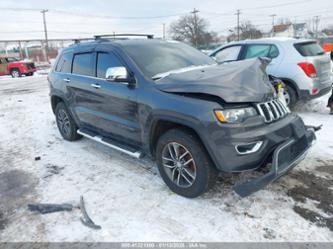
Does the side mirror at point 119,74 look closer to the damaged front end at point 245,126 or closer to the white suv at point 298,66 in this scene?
the damaged front end at point 245,126

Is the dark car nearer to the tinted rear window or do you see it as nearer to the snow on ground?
the snow on ground

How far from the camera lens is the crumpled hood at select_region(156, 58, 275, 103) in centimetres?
302

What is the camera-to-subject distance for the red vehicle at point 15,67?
76.7 ft

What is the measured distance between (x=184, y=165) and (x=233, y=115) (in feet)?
2.72

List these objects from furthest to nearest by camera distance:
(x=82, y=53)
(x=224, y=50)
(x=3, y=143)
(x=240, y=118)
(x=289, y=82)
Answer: (x=224, y=50)
(x=289, y=82)
(x=3, y=143)
(x=82, y=53)
(x=240, y=118)

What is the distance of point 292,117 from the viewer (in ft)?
11.4

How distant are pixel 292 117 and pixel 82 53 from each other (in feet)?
11.3

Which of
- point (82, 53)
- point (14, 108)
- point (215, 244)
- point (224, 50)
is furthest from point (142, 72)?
point (14, 108)

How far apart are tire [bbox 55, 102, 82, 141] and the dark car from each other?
106 centimetres

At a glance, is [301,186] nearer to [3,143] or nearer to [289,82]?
[289,82]

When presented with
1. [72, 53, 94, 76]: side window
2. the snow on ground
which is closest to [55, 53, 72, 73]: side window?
[72, 53, 94, 76]: side window

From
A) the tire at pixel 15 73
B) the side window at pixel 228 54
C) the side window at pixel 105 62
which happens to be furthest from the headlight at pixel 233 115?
the tire at pixel 15 73

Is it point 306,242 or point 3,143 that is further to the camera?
point 3,143

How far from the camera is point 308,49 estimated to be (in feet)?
21.9
